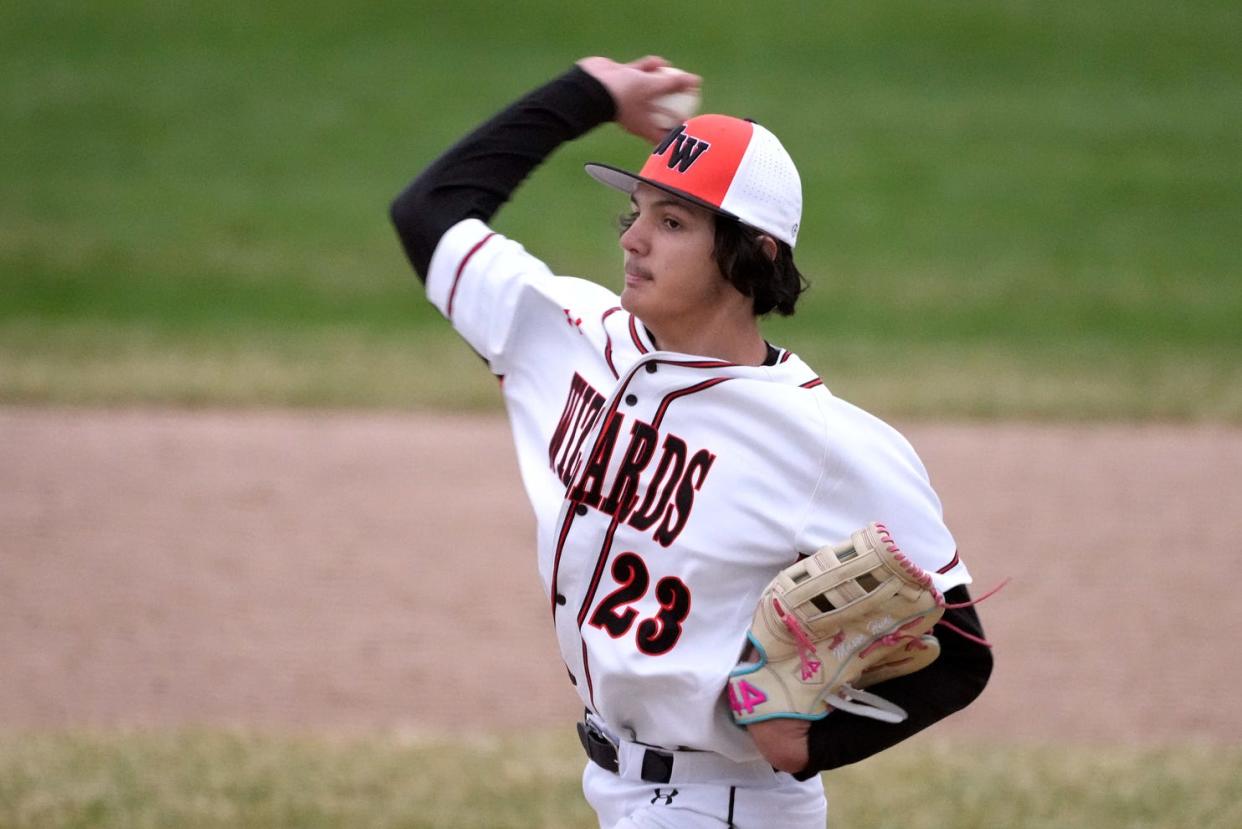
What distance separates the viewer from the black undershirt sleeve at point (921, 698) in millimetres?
2902

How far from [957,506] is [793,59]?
13927mm

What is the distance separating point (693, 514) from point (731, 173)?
624 mm

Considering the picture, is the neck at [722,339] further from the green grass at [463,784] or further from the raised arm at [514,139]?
the green grass at [463,784]

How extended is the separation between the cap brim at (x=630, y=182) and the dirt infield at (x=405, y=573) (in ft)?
11.5

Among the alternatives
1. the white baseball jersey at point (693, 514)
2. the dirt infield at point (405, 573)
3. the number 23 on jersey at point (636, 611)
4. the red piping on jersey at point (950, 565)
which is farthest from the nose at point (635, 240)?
the dirt infield at point (405, 573)

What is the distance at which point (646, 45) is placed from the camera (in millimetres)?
21781

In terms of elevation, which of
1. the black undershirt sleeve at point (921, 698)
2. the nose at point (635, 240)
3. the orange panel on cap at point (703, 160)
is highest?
the orange panel on cap at point (703, 160)

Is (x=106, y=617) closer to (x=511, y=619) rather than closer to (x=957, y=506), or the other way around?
(x=511, y=619)

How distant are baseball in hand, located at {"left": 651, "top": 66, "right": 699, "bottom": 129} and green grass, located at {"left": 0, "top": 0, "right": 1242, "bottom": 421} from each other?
7.23m

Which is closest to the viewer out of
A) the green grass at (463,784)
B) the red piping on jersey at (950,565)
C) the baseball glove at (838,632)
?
the baseball glove at (838,632)

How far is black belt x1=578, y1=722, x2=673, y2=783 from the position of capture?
3.10 metres

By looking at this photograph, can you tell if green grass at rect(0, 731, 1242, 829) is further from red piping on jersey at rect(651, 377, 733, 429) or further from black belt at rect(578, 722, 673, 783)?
red piping on jersey at rect(651, 377, 733, 429)

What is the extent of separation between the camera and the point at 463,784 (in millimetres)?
5410

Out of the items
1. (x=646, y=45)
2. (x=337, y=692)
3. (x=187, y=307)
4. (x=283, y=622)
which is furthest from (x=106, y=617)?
(x=646, y=45)
